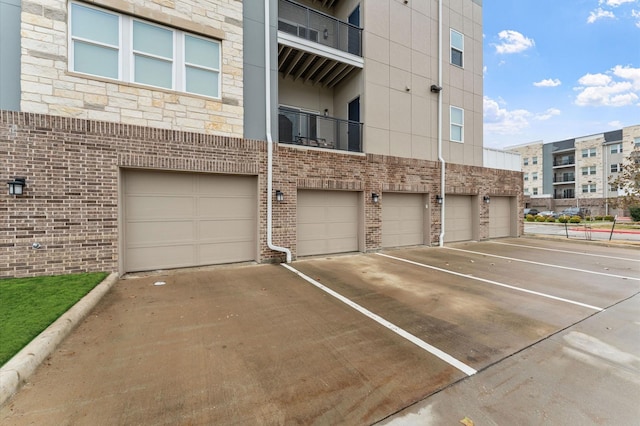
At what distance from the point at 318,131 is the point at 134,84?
5.50m


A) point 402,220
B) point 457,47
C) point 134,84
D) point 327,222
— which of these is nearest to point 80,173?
point 134,84

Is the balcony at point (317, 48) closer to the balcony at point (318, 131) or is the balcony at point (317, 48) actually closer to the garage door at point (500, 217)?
the balcony at point (318, 131)

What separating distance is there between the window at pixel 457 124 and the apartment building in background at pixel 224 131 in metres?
0.08

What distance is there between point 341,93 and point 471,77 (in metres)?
6.49

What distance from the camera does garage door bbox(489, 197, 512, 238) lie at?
13938 millimetres

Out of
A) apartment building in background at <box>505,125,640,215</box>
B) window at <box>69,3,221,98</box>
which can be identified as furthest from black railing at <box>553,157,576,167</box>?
window at <box>69,3,221,98</box>

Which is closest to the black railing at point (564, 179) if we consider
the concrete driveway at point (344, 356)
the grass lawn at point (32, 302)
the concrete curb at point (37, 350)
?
the concrete driveway at point (344, 356)

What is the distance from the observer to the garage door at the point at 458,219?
1223 cm

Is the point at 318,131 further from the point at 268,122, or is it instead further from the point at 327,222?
the point at 327,222

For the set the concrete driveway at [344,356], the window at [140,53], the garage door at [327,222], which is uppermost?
the window at [140,53]

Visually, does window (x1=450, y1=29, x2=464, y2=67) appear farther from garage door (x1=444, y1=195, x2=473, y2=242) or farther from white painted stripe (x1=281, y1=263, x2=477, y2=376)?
white painted stripe (x1=281, y1=263, x2=477, y2=376)

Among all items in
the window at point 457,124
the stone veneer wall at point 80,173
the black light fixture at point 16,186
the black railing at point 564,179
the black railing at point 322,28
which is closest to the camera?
the black light fixture at point 16,186

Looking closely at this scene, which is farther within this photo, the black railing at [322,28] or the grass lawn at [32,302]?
the black railing at [322,28]

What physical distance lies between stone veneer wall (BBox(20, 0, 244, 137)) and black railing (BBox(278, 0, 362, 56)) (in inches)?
110
